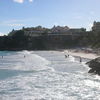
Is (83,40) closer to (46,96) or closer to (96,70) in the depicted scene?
(96,70)

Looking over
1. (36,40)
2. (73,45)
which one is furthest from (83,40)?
(36,40)

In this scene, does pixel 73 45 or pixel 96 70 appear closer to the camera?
pixel 96 70

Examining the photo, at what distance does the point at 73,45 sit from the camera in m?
120

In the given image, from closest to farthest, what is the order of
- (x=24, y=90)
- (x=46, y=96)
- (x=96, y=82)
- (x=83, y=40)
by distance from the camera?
(x=46, y=96) → (x=24, y=90) → (x=96, y=82) → (x=83, y=40)

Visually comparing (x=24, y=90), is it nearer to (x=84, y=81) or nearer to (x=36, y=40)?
(x=84, y=81)

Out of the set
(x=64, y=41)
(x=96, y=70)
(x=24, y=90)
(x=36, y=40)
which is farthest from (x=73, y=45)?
(x=24, y=90)

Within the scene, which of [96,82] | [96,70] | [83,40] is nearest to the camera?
[96,82]

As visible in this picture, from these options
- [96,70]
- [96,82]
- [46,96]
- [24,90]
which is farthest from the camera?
[96,70]

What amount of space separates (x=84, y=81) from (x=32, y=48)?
102 meters

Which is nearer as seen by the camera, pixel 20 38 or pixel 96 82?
pixel 96 82

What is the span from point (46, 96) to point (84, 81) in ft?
20.8

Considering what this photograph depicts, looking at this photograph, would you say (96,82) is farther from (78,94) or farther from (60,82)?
(78,94)

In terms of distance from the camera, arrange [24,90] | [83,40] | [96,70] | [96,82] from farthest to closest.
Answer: [83,40] → [96,70] → [96,82] → [24,90]

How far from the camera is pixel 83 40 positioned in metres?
113
